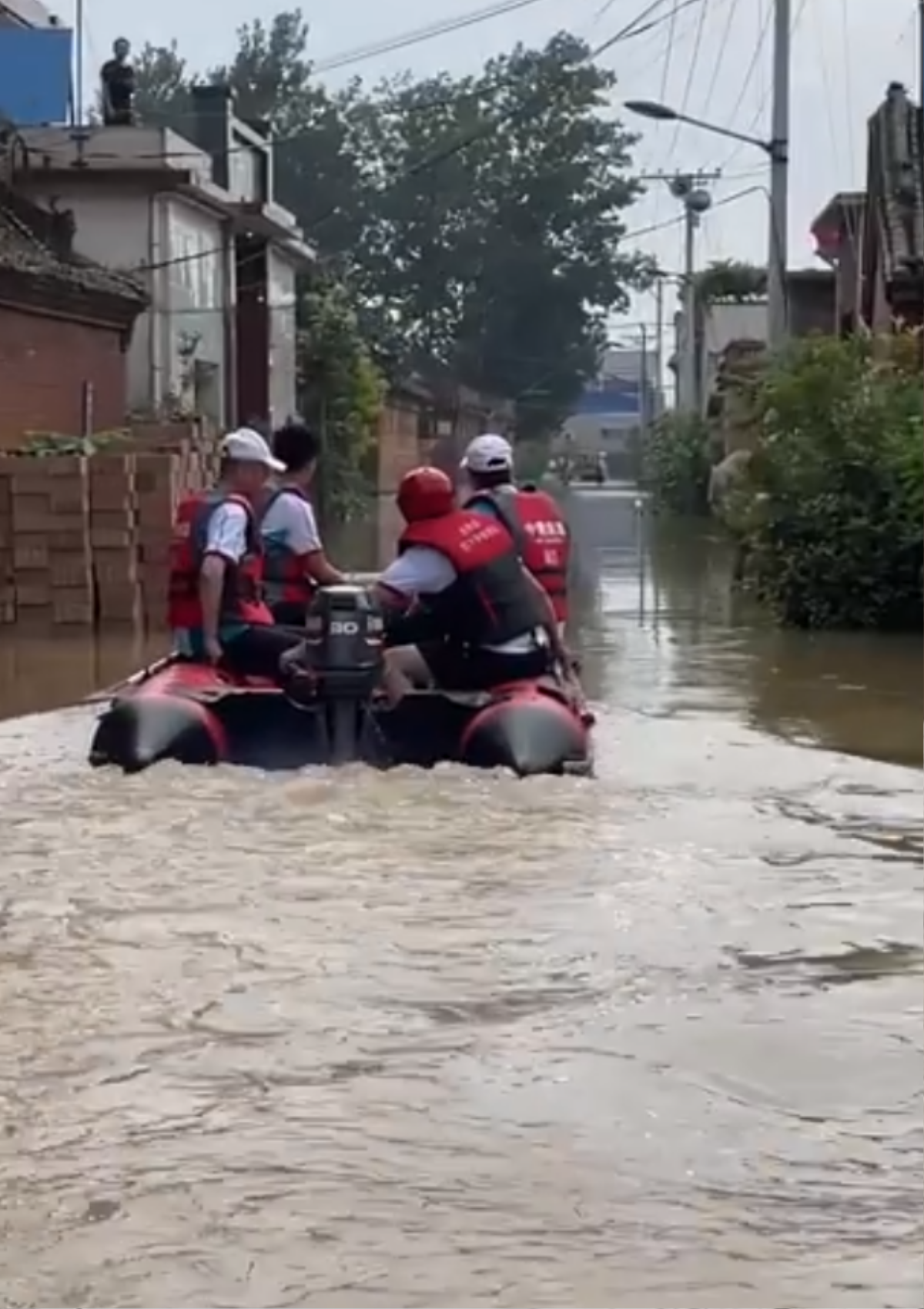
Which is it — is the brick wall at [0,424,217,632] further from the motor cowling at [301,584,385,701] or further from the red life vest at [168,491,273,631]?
the motor cowling at [301,584,385,701]

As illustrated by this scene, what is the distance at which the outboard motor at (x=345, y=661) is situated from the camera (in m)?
11.5

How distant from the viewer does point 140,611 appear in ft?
69.9

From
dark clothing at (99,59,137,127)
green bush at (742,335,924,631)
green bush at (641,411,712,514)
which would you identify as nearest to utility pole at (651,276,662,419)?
green bush at (641,411,712,514)

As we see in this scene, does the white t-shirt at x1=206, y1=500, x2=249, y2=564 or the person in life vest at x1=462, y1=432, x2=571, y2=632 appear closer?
the white t-shirt at x1=206, y1=500, x2=249, y2=564

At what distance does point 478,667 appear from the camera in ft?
40.4

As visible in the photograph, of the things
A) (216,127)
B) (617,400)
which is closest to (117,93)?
(216,127)

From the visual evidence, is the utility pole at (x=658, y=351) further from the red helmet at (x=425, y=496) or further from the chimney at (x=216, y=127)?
the red helmet at (x=425, y=496)

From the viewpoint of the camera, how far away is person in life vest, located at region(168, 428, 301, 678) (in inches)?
483

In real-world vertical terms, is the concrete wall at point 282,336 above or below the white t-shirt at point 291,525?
above

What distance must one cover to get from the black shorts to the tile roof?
17180 millimetres

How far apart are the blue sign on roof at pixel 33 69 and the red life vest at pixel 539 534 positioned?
2431 centimetres

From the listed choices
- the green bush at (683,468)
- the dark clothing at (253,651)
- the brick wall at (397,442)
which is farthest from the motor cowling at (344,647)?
the brick wall at (397,442)

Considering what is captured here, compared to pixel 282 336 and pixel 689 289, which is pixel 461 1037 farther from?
pixel 689 289

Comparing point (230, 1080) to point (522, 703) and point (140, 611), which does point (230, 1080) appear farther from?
point (140, 611)
